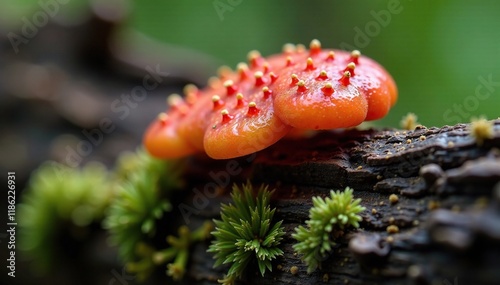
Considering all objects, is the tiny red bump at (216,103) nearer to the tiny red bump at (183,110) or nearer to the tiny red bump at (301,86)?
the tiny red bump at (183,110)

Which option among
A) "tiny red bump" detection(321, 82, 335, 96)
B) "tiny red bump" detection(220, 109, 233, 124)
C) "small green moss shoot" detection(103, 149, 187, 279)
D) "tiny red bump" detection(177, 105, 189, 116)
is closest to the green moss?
"small green moss shoot" detection(103, 149, 187, 279)

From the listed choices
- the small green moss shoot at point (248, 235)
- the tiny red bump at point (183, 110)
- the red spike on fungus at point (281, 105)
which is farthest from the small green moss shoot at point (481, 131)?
the tiny red bump at point (183, 110)

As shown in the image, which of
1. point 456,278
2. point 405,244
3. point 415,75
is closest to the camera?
point 456,278

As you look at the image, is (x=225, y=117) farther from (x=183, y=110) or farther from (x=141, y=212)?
(x=141, y=212)

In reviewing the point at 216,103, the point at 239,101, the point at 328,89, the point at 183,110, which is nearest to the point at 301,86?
the point at 328,89

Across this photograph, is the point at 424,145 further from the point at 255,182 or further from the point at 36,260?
the point at 36,260

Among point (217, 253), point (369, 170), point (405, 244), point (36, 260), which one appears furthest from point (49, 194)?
point (405, 244)

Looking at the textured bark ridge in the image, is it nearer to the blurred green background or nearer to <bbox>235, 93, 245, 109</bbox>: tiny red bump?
<bbox>235, 93, 245, 109</bbox>: tiny red bump
